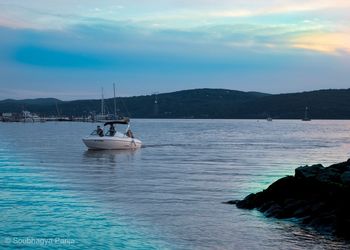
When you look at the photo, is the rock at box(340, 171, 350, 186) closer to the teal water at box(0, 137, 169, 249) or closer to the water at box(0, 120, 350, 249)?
the water at box(0, 120, 350, 249)

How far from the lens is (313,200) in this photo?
Result: 17.0 meters

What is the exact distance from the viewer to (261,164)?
35594 millimetres

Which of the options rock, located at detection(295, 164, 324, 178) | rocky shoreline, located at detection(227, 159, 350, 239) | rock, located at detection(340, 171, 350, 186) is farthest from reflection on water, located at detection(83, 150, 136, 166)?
rock, located at detection(340, 171, 350, 186)

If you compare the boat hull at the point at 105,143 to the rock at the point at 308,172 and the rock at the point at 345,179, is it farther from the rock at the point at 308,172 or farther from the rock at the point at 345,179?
the rock at the point at 345,179

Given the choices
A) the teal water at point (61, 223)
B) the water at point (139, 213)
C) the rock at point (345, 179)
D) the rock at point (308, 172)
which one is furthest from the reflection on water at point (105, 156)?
the rock at point (345, 179)

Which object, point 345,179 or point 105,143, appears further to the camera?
point 105,143

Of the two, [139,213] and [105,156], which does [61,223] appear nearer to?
[139,213]

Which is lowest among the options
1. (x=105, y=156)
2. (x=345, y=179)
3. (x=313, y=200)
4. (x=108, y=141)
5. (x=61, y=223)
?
(x=105, y=156)

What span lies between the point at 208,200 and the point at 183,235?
5.58 m

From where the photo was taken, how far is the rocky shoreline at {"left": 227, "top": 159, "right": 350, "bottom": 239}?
49.6 ft

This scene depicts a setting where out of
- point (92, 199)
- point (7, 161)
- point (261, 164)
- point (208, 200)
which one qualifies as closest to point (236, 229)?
point (208, 200)

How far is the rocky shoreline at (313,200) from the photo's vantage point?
49.6 feet

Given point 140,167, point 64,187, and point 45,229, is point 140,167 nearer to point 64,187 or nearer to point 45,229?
point 64,187

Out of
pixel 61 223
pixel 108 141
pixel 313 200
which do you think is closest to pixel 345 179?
pixel 313 200
